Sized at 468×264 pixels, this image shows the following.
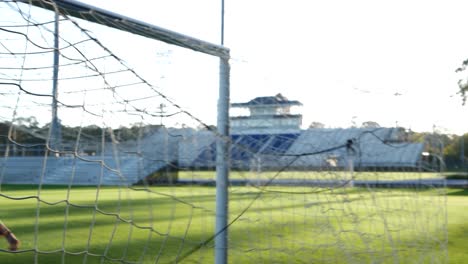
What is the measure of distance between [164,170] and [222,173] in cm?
81

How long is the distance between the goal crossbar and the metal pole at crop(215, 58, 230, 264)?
0.72ft

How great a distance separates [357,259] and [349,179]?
3.59ft

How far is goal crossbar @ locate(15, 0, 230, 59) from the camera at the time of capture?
308cm

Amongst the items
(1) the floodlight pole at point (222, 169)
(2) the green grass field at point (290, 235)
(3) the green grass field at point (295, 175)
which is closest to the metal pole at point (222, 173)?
(1) the floodlight pole at point (222, 169)

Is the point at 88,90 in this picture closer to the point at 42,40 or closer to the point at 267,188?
the point at 42,40

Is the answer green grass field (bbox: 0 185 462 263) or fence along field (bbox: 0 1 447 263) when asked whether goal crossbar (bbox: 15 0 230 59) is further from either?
green grass field (bbox: 0 185 462 263)

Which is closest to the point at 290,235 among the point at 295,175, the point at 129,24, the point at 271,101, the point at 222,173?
the point at 295,175

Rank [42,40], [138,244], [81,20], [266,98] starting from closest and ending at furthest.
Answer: [42,40], [81,20], [266,98], [138,244]

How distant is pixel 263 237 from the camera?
621cm

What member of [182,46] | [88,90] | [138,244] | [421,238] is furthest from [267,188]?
[421,238]

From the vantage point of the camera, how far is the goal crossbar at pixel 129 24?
3.08 m

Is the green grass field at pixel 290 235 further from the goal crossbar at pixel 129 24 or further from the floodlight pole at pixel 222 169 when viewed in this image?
the goal crossbar at pixel 129 24

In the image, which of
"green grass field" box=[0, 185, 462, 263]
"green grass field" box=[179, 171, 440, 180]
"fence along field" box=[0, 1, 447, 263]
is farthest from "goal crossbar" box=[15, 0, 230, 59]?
"green grass field" box=[0, 185, 462, 263]

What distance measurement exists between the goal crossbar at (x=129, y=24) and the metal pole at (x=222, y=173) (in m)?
0.22
